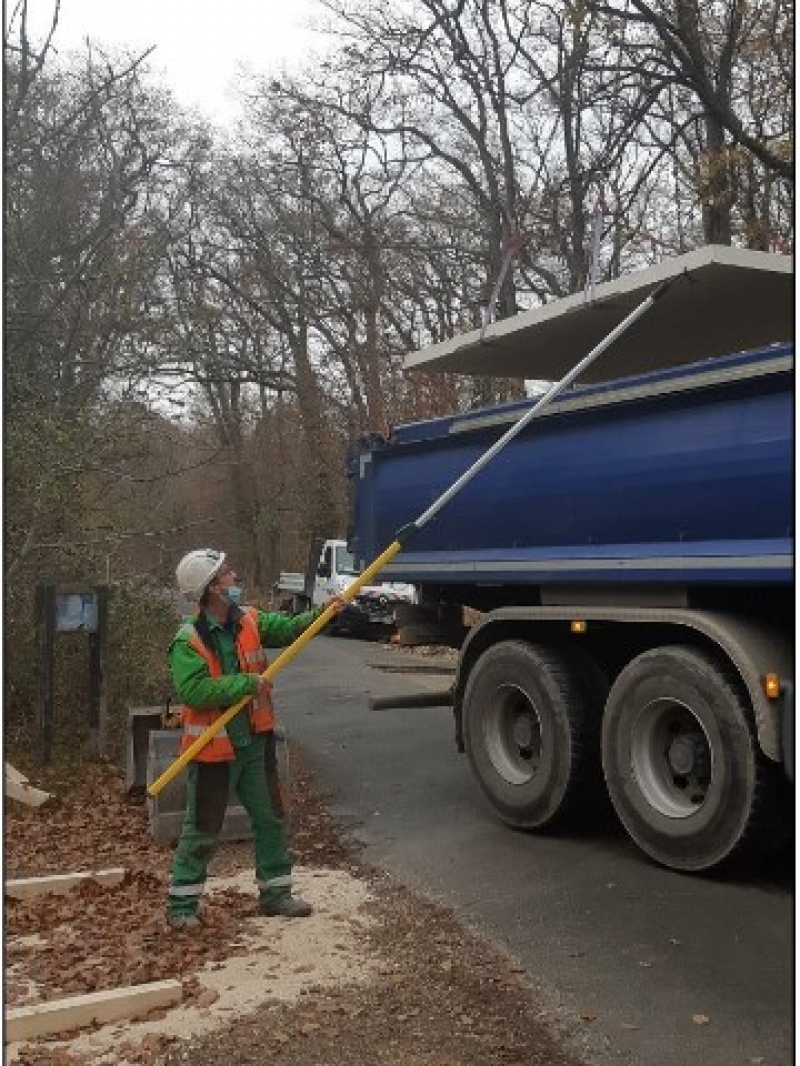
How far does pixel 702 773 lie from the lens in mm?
5844

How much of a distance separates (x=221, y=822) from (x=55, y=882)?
110cm

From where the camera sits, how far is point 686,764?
19.3 ft

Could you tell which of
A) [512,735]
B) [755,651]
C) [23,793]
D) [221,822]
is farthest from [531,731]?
[23,793]

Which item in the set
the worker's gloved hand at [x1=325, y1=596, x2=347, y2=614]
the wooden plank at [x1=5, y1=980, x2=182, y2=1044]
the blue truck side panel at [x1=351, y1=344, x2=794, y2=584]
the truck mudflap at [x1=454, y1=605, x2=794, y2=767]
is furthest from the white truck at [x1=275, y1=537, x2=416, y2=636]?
the wooden plank at [x1=5, y1=980, x2=182, y2=1044]

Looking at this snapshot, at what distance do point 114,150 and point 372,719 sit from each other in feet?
21.8

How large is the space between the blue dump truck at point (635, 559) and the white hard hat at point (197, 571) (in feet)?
6.79

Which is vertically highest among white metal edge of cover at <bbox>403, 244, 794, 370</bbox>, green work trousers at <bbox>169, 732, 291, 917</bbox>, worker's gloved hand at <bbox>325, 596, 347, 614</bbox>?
white metal edge of cover at <bbox>403, 244, 794, 370</bbox>

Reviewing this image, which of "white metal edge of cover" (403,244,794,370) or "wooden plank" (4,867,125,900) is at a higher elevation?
"white metal edge of cover" (403,244,794,370)

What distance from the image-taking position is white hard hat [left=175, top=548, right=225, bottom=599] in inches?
216

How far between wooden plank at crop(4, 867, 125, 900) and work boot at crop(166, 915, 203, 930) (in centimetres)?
87

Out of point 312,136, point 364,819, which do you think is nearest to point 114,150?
point 364,819

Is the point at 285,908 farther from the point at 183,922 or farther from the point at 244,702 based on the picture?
the point at 244,702

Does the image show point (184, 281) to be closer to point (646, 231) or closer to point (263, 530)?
point (646, 231)

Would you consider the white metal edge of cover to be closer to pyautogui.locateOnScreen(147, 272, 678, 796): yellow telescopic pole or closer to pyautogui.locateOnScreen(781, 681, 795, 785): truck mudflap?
pyautogui.locateOnScreen(147, 272, 678, 796): yellow telescopic pole
